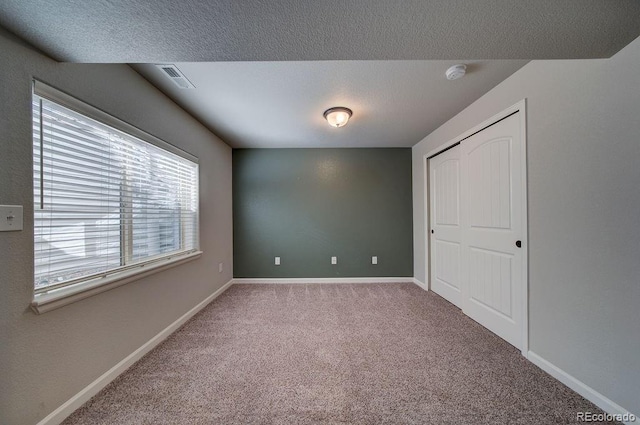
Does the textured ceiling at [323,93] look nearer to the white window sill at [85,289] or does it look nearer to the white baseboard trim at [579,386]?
the white window sill at [85,289]

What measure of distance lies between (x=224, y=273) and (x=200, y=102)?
249 cm

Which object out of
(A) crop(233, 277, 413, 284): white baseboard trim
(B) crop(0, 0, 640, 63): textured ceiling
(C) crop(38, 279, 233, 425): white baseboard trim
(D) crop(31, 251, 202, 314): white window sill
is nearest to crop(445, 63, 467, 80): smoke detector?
(B) crop(0, 0, 640, 63): textured ceiling

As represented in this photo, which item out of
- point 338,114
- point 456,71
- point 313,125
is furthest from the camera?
point 313,125

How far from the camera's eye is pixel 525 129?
6.09ft

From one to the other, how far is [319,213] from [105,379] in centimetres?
308

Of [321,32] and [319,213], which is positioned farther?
[319,213]

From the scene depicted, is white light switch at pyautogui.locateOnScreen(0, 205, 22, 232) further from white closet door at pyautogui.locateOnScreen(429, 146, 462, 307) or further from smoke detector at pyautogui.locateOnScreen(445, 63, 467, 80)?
white closet door at pyautogui.locateOnScreen(429, 146, 462, 307)

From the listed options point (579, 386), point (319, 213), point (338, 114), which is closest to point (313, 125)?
point (338, 114)

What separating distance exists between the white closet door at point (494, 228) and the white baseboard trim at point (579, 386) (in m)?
0.21

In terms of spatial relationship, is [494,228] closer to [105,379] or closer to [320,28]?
[320,28]

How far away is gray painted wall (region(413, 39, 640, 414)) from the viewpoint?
4.18 feet
